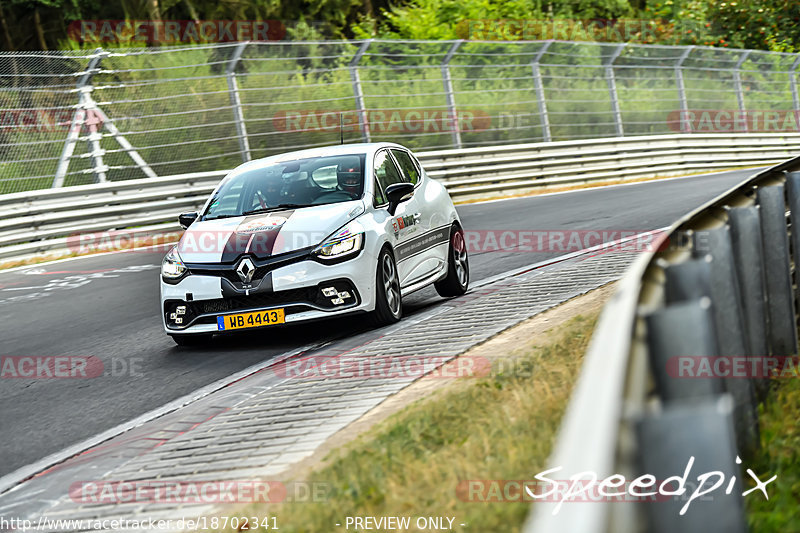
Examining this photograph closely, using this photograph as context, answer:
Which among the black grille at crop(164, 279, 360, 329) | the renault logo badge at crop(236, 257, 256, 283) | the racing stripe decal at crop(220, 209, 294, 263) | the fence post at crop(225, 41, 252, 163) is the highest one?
the fence post at crop(225, 41, 252, 163)

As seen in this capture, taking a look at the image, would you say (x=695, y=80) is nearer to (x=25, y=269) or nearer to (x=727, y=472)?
(x=25, y=269)

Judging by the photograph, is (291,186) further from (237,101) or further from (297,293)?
(237,101)

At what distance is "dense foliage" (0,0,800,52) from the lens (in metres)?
31.8

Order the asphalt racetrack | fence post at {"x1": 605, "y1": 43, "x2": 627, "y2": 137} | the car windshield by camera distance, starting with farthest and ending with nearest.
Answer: fence post at {"x1": 605, "y1": 43, "x2": 627, "y2": 137} < the car windshield < the asphalt racetrack

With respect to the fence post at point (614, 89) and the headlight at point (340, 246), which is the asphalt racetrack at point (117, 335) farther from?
the fence post at point (614, 89)

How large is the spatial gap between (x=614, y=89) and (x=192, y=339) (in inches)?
812

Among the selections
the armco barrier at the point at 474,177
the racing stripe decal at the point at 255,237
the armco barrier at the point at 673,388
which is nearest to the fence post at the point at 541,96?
the armco barrier at the point at 474,177

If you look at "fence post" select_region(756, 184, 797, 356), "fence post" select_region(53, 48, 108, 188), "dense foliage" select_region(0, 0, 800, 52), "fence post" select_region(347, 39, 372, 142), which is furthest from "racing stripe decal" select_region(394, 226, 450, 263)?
"dense foliage" select_region(0, 0, 800, 52)

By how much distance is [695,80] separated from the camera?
99.9 feet

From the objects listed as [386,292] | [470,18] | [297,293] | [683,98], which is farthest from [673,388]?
[470,18]

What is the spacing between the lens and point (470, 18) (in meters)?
32.3

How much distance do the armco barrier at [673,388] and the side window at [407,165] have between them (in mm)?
5394

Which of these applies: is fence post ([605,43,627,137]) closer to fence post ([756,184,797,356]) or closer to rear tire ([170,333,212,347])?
rear tire ([170,333,212,347])

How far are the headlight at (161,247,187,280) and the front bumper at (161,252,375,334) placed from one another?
0.49ft
